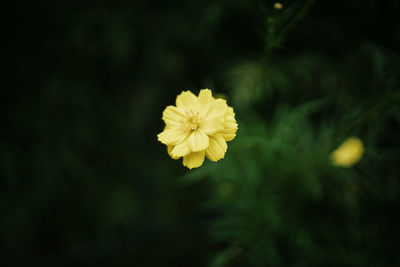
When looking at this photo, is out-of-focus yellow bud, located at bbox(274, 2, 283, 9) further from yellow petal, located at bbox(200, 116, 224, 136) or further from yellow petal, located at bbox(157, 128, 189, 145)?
yellow petal, located at bbox(157, 128, 189, 145)

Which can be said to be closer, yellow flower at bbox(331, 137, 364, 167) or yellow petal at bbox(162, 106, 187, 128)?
yellow petal at bbox(162, 106, 187, 128)

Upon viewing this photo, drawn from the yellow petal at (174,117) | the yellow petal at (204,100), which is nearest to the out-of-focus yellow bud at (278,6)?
the yellow petal at (204,100)

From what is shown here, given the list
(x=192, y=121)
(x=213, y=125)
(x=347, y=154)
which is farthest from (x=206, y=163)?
(x=347, y=154)

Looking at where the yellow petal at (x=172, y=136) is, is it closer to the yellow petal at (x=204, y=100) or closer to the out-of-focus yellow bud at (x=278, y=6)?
the yellow petal at (x=204, y=100)

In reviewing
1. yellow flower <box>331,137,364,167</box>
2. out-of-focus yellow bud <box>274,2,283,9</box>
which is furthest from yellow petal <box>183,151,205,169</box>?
yellow flower <box>331,137,364,167</box>

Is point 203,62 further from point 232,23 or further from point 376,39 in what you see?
point 376,39
